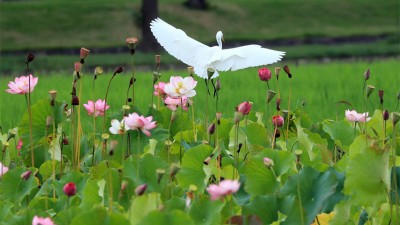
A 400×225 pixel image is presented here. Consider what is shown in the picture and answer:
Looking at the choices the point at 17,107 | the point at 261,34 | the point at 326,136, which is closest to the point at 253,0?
the point at 261,34

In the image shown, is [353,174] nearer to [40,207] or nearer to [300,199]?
[300,199]

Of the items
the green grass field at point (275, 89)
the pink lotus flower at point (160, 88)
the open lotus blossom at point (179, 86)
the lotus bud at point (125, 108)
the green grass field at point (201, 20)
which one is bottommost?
the green grass field at point (201, 20)

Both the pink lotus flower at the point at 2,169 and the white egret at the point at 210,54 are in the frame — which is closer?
the pink lotus flower at the point at 2,169

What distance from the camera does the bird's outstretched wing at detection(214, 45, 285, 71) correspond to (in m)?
3.23

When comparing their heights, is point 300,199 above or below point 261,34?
above

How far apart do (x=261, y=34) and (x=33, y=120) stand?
22.0 m

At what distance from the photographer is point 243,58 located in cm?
330

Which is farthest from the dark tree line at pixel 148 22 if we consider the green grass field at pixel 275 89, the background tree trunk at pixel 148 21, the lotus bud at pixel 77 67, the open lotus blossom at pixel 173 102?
the lotus bud at pixel 77 67

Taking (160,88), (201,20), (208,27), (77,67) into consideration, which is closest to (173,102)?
(160,88)

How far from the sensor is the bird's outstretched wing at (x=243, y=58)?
323 centimetres

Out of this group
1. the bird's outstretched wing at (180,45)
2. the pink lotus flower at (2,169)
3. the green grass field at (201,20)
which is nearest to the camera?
the pink lotus flower at (2,169)

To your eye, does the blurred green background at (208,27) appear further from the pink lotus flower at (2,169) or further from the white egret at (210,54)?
the pink lotus flower at (2,169)

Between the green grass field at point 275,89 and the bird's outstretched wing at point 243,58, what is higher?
the bird's outstretched wing at point 243,58

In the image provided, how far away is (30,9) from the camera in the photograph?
26.8m
